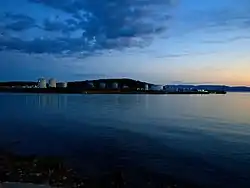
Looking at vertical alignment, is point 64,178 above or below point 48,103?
above

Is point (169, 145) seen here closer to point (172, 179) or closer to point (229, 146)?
point (229, 146)

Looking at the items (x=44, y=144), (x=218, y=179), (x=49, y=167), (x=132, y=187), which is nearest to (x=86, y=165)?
(x=49, y=167)

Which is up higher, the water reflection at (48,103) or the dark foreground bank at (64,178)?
the dark foreground bank at (64,178)

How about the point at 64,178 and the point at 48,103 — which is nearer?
the point at 64,178

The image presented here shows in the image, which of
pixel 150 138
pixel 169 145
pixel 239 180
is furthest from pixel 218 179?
pixel 150 138

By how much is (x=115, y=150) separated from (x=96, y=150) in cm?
125

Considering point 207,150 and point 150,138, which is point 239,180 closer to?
point 207,150

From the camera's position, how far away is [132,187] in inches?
509

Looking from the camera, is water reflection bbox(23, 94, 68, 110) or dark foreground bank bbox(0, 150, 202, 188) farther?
water reflection bbox(23, 94, 68, 110)

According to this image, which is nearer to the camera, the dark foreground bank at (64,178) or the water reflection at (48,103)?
the dark foreground bank at (64,178)

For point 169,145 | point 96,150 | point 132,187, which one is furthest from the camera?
point 169,145

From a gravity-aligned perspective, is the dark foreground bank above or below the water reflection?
above

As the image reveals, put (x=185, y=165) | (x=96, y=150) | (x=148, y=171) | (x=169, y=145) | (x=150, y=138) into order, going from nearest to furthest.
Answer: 1. (x=148, y=171)
2. (x=185, y=165)
3. (x=96, y=150)
4. (x=169, y=145)
5. (x=150, y=138)

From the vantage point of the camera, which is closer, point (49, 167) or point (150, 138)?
point (49, 167)
